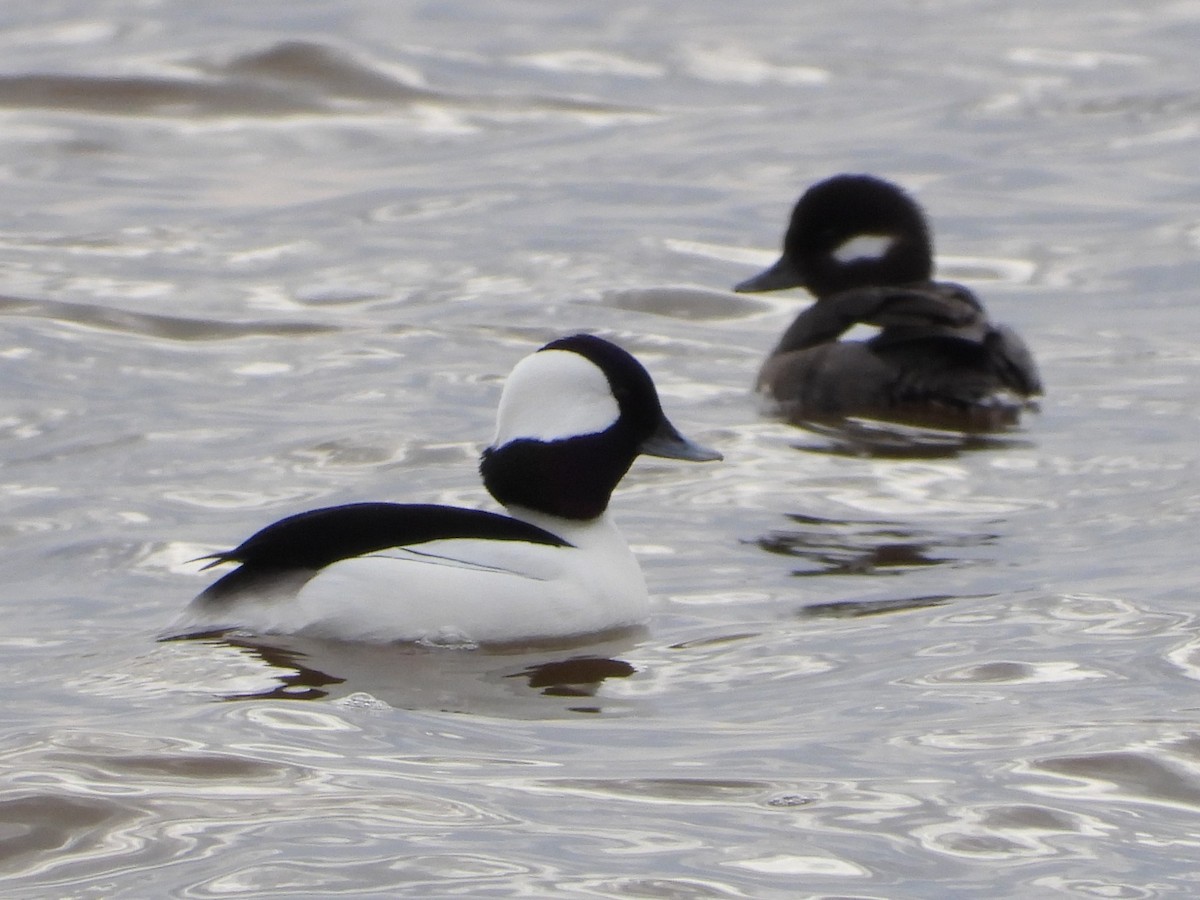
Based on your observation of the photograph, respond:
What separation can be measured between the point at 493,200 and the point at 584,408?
729 centimetres

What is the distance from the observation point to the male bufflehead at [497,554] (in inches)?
224

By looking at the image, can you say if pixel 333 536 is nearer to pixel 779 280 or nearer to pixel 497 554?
pixel 497 554

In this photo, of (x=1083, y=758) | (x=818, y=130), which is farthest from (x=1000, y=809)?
(x=818, y=130)

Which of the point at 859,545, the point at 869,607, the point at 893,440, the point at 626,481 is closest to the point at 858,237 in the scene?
the point at 893,440

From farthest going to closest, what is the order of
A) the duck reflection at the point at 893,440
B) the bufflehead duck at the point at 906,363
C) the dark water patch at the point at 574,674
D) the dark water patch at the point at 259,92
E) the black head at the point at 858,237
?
1. the dark water patch at the point at 259,92
2. the black head at the point at 858,237
3. the bufflehead duck at the point at 906,363
4. the duck reflection at the point at 893,440
5. the dark water patch at the point at 574,674

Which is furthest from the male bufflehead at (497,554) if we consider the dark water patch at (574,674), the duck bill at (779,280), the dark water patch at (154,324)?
the dark water patch at (154,324)

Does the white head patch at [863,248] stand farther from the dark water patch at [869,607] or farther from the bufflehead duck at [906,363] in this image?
the dark water patch at [869,607]

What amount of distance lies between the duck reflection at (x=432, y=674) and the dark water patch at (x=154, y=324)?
4.75 metres

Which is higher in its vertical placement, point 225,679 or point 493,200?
point 493,200

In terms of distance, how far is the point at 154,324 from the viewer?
10.5 m

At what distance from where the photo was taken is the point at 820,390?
8.98 meters

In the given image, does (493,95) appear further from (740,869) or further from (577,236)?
(740,869)

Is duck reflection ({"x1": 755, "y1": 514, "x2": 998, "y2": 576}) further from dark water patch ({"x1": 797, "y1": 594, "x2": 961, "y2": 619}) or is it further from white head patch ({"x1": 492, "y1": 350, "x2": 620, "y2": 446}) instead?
white head patch ({"x1": 492, "y1": 350, "x2": 620, "y2": 446})

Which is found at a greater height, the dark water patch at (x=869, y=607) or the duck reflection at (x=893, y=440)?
the duck reflection at (x=893, y=440)
